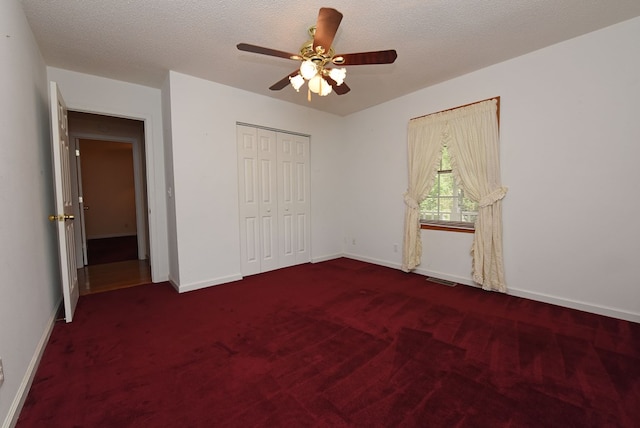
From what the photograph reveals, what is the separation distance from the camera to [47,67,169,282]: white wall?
3154 millimetres

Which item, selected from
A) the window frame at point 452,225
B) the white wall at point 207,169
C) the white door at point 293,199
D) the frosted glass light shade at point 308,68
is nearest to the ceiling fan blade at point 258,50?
the frosted glass light shade at point 308,68

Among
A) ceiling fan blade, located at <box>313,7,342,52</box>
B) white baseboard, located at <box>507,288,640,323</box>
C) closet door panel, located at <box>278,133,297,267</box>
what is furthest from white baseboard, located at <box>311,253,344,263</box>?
ceiling fan blade, located at <box>313,7,342,52</box>

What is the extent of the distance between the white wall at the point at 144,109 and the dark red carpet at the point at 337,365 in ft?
3.17

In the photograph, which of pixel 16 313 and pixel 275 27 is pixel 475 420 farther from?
pixel 275 27

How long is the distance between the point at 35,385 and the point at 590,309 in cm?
452

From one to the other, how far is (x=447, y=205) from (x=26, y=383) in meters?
4.24

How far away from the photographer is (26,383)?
5.22 ft

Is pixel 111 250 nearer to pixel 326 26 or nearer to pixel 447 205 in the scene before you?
pixel 326 26

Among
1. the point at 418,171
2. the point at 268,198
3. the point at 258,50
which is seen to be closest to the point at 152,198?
the point at 268,198

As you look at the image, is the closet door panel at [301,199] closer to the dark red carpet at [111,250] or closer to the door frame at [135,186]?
the door frame at [135,186]

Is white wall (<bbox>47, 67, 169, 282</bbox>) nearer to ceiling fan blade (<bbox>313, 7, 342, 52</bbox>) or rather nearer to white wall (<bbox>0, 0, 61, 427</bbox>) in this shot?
white wall (<bbox>0, 0, 61, 427</bbox>)

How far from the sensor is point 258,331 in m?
2.33

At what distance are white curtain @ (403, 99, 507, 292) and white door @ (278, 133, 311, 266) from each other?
6.16 feet

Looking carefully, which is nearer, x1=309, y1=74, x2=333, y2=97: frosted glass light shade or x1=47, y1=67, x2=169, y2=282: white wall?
x1=309, y1=74, x2=333, y2=97: frosted glass light shade
